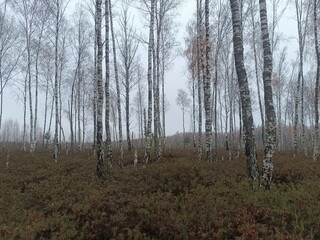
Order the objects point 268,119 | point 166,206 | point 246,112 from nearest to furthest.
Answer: point 166,206
point 268,119
point 246,112

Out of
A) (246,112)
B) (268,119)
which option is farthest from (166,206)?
(268,119)

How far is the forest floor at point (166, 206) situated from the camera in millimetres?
6898

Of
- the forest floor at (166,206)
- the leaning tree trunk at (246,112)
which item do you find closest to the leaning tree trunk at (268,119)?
the leaning tree trunk at (246,112)

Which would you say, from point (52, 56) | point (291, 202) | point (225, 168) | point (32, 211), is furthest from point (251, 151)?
point (52, 56)

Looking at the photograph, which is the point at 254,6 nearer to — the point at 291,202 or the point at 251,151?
the point at 251,151

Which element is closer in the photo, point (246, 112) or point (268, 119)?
point (268, 119)

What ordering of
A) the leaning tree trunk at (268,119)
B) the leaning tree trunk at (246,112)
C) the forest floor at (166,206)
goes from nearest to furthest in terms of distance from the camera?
→ 1. the forest floor at (166,206)
2. the leaning tree trunk at (268,119)
3. the leaning tree trunk at (246,112)

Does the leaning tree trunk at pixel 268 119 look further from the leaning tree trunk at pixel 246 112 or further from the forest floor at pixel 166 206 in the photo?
the forest floor at pixel 166 206

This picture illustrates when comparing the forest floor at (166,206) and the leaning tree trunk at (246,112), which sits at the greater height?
the leaning tree trunk at (246,112)

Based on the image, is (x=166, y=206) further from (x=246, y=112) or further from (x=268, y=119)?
(x=268, y=119)

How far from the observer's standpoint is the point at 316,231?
633 cm

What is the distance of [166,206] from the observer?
27.1 ft

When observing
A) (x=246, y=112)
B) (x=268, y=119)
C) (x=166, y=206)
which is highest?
(x=246, y=112)

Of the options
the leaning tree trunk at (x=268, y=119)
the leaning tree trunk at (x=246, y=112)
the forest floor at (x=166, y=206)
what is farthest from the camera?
the leaning tree trunk at (x=246, y=112)
